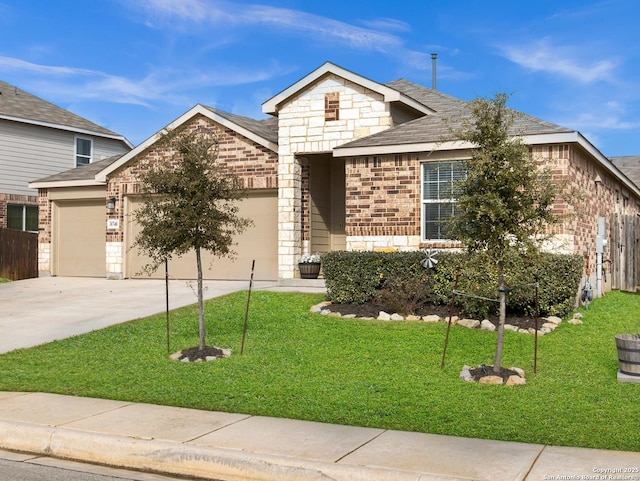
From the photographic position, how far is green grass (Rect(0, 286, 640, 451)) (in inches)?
290

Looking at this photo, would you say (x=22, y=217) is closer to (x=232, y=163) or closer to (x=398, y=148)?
(x=232, y=163)

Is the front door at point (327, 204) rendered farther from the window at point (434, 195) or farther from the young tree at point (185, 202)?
the young tree at point (185, 202)

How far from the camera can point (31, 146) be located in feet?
90.6

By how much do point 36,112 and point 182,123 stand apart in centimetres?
1112

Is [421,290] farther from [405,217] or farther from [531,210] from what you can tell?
[531,210]

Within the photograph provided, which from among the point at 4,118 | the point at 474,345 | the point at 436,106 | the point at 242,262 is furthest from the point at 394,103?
the point at 4,118

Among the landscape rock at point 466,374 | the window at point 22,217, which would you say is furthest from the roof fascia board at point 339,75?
the window at point 22,217

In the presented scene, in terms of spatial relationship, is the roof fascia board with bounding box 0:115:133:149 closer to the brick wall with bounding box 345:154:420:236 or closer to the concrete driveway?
the concrete driveway

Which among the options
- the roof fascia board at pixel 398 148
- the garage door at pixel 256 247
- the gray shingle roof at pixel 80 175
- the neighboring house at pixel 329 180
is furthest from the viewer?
the gray shingle roof at pixel 80 175

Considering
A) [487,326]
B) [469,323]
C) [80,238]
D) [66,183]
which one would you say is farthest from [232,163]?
[487,326]

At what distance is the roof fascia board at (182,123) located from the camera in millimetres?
19156

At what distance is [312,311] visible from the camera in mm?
14188

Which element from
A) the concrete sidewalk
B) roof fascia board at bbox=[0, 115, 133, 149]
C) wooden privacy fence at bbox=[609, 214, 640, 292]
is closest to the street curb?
the concrete sidewalk

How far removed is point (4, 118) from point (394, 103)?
15809mm
